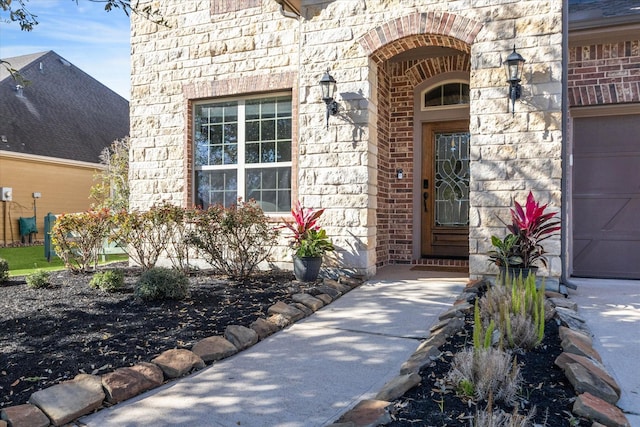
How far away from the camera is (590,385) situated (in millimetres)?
2326

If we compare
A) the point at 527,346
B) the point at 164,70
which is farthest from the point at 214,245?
the point at 527,346

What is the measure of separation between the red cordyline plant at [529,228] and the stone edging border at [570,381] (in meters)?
1.26

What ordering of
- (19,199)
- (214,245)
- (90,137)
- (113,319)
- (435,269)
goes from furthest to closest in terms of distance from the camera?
(90,137) → (19,199) → (435,269) → (214,245) → (113,319)

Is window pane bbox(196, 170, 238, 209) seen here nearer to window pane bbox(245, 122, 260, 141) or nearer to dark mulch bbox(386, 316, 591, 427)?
window pane bbox(245, 122, 260, 141)

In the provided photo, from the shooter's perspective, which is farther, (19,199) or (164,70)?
(19,199)

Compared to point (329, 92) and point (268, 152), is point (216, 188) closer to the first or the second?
point (268, 152)

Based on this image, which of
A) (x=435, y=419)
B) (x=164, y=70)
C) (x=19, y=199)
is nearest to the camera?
(x=435, y=419)

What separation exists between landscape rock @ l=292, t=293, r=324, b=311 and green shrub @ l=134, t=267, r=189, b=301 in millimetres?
1207

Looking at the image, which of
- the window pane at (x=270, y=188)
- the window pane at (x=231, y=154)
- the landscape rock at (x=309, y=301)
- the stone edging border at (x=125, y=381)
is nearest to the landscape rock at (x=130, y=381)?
the stone edging border at (x=125, y=381)

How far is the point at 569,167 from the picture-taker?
6152 millimetres

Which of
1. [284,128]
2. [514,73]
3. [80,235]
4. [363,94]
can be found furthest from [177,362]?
[514,73]

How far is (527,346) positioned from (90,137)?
743 inches

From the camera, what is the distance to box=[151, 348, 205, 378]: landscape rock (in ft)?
9.57

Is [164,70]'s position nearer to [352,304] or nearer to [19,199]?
[352,304]
